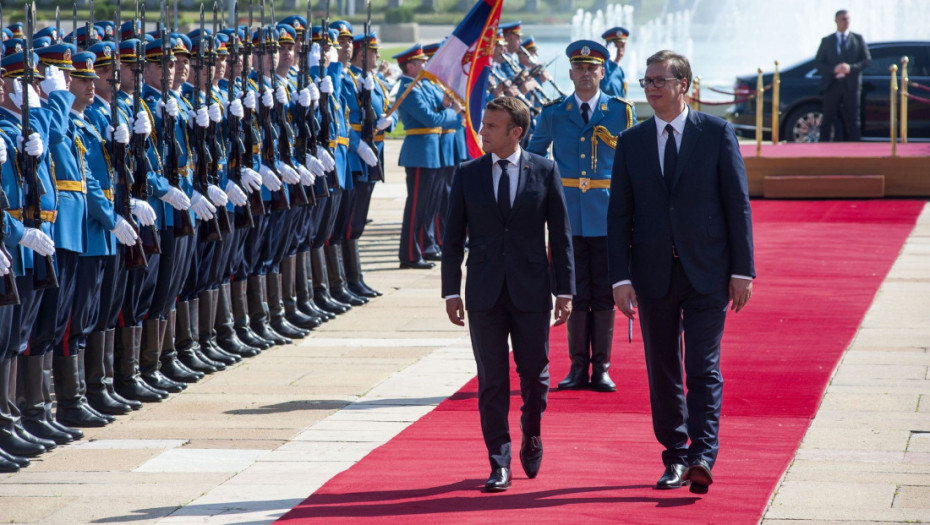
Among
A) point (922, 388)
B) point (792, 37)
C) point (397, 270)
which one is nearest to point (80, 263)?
point (922, 388)

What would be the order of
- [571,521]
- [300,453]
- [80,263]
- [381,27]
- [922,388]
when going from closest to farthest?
[571,521], [300,453], [80,263], [922,388], [381,27]

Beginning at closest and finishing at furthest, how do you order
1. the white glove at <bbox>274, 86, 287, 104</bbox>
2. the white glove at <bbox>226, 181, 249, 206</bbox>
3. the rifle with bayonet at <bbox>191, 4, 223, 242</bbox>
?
the rifle with bayonet at <bbox>191, 4, 223, 242</bbox> < the white glove at <bbox>226, 181, 249, 206</bbox> < the white glove at <bbox>274, 86, 287, 104</bbox>

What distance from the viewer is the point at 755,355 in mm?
9070

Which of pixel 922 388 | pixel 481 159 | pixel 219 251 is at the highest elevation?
pixel 481 159

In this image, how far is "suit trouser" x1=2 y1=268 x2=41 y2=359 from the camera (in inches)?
274

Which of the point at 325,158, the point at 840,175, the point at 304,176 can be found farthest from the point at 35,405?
A: the point at 840,175

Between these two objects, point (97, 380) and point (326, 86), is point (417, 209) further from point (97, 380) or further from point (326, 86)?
point (97, 380)

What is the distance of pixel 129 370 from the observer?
8.23 meters

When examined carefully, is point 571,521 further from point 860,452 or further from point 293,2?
point 293,2

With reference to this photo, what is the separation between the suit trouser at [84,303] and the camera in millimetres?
7539

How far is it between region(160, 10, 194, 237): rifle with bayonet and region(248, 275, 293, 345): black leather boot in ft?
5.01

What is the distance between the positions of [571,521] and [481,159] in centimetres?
154

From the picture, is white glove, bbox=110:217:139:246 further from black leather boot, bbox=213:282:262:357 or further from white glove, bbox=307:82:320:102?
white glove, bbox=307:82:320:102

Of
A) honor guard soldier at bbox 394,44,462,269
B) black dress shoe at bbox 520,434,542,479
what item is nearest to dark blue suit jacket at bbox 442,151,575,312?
black dress shoe at bbox 520,434,542,479
